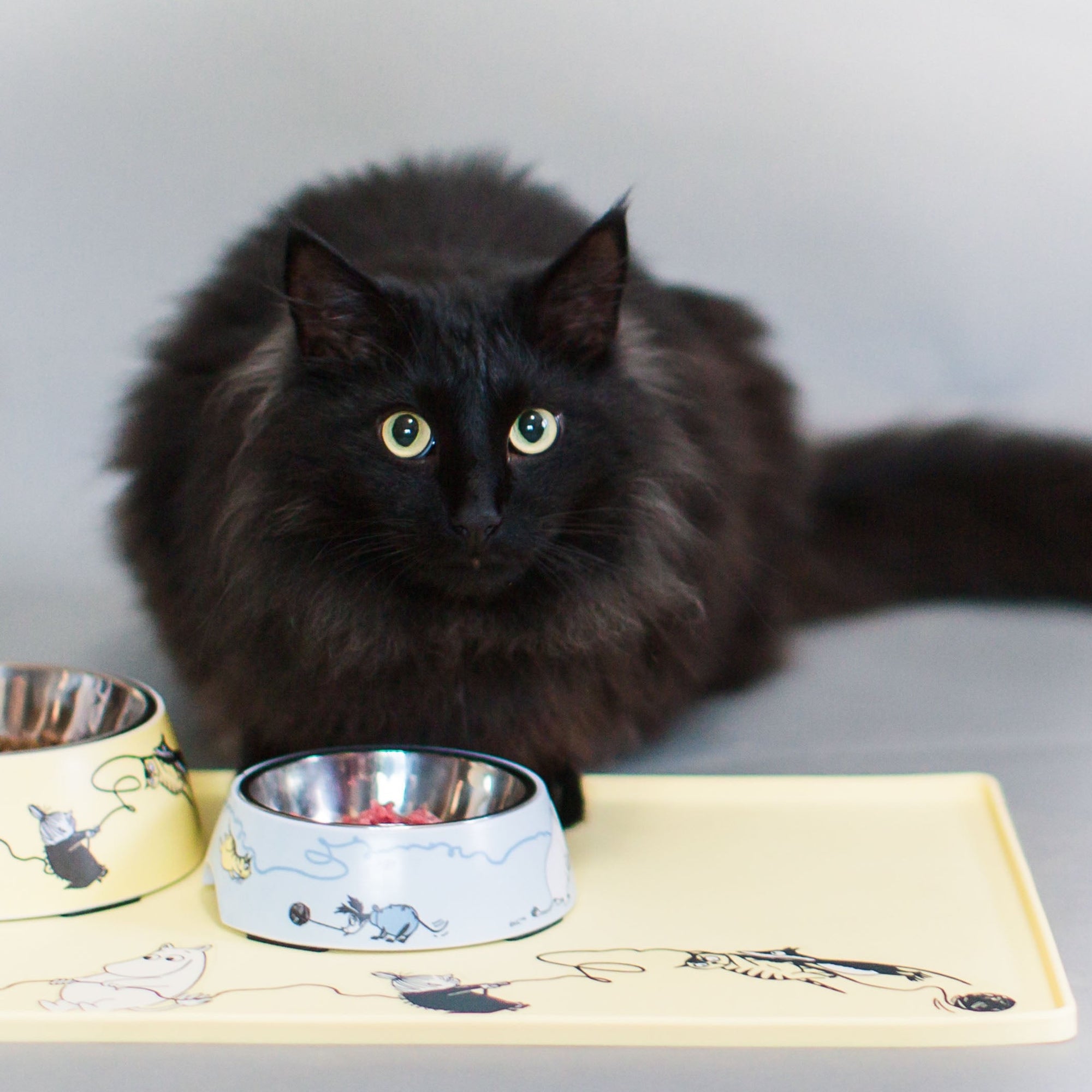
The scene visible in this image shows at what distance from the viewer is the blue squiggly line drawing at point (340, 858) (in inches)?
57.7

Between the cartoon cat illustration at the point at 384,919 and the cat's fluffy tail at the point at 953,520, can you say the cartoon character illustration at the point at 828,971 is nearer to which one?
the cartoon cat illustration at the point at 384,919

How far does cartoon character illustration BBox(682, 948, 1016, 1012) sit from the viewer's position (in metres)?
1.42

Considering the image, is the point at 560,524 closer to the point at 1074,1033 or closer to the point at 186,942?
the point at 186,942

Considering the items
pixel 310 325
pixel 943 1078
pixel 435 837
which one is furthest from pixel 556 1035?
pixel 310 325

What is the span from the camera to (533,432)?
163 centimetres

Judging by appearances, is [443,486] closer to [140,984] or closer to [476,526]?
[476,526]

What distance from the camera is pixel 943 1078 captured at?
1304mm

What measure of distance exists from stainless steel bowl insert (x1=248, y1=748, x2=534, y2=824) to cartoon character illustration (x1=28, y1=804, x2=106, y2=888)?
0.20m

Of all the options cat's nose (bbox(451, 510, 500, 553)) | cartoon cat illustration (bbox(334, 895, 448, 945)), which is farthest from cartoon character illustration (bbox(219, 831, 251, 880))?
cat's nose (bbox(451, 510, 500, 553))

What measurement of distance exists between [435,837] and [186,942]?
29cm

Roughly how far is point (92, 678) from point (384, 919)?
1.87 feet

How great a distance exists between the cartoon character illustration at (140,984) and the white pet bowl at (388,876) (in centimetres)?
8

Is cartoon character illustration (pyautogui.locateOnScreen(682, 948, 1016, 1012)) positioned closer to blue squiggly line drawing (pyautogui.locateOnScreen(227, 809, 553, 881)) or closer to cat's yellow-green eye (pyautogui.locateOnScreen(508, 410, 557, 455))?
blue squiggly line drawing (pyautogui.locateOnScreen(227, 809, 553, 881))


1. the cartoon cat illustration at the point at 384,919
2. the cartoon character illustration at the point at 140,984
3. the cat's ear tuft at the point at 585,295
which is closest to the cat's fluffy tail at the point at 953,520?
the cat's ear tuft at the point at 585,295
